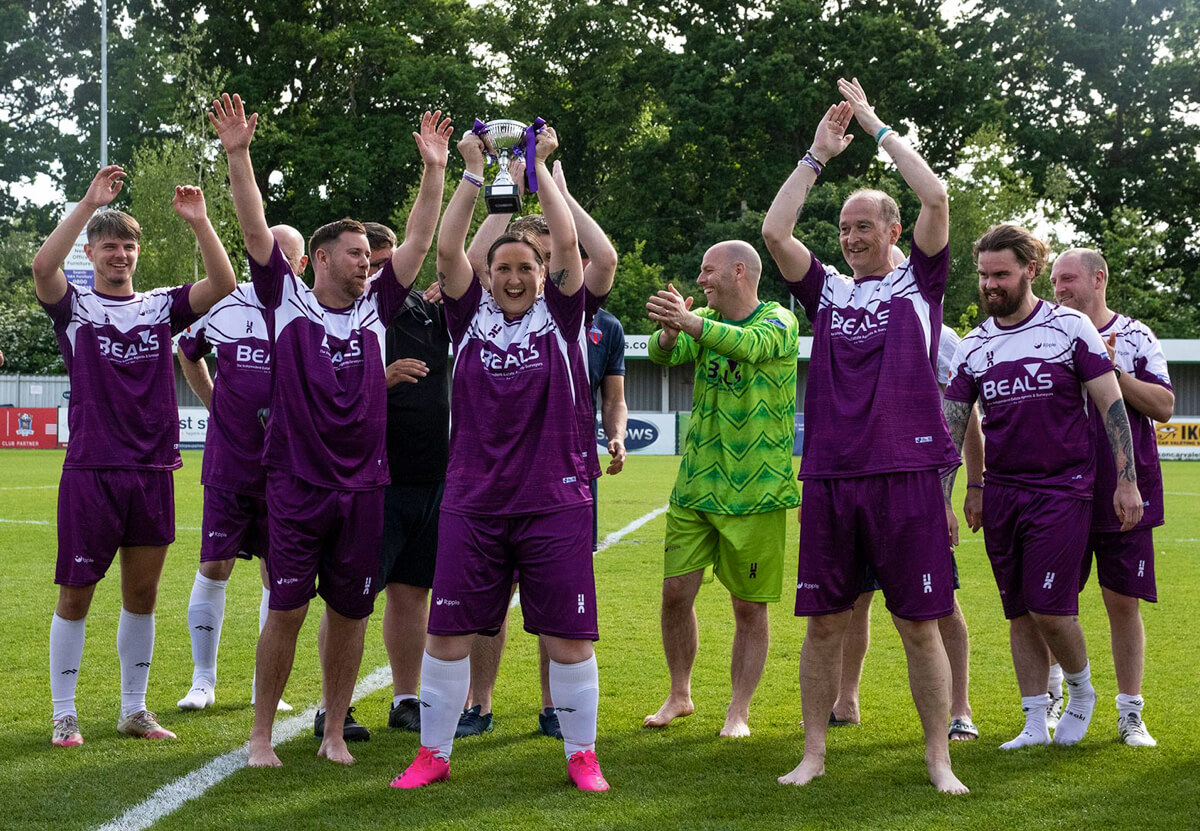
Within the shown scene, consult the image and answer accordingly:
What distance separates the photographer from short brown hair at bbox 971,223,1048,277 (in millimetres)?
5531

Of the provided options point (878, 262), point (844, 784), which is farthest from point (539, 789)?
point (878, 262)

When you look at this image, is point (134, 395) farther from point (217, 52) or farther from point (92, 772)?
point (217, 52)

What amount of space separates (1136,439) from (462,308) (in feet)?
10.7

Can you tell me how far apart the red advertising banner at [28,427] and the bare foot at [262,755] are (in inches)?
1204

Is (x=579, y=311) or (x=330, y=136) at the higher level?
(x=330, y=136)

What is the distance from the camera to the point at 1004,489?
5617mm

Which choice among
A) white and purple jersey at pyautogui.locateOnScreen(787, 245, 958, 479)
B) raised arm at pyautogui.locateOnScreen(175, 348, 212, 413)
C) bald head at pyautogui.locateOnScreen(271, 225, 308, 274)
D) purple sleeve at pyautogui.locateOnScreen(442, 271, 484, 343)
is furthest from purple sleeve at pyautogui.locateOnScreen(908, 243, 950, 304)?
raised arm at pyautogui.locateOnScreen(175, 348, 212, 413)

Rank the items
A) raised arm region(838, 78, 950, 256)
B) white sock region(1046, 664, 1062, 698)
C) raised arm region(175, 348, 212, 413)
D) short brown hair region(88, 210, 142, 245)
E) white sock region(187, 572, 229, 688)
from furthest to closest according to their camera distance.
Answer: raised arm region(175, 348, 212, 413) < white sock region(187, 572, 229, 688) < white sock region(1046, 664, 1062, 698) < short brown hair region(88, 210, 142, 245) < raised arm region(838, 78, 950, 256)

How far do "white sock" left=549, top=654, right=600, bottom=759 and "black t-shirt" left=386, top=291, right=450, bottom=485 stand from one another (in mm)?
1439

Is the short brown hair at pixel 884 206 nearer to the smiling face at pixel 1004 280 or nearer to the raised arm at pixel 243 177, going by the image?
the smiling face at pixel 1004 280

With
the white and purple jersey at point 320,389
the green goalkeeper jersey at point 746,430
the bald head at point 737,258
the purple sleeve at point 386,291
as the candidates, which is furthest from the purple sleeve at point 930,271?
the white and purple jersey at point 320,389

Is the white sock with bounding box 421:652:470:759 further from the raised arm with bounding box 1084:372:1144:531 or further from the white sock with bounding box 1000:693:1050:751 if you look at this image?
the raised arm with bounding box 1084:372:1144:531

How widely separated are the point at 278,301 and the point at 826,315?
89.8 inches

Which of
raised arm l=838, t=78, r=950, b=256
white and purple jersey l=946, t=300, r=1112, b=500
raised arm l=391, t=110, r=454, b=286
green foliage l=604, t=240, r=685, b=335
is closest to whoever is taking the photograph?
raised arm l=838, t=78, r=950, b=256
